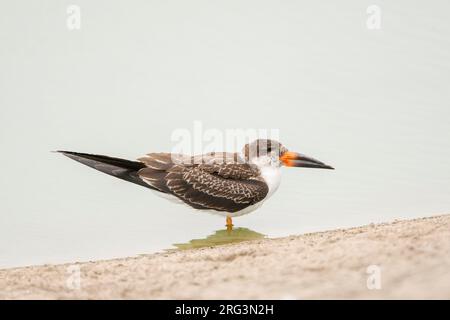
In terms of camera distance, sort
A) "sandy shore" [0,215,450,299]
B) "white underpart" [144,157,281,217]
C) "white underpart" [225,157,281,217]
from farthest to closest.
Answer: "white underpart" [225,157,281,217]
"white underpart" [144,157,281,217]
"sandy shore" [0,215,450,299]

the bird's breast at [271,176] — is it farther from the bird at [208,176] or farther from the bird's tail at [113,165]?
the bird's tail at [113,165]

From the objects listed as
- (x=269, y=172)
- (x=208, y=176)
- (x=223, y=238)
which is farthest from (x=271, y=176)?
(x=223, y=238)

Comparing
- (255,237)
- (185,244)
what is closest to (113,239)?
(185,244)

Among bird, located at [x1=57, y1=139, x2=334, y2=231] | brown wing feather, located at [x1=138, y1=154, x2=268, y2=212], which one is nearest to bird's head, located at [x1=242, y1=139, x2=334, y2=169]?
bird, located at [x1=57, y1=139, x2=334, y2=231]

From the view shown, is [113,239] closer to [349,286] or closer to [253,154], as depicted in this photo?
[253,154]

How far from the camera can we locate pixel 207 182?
866cm

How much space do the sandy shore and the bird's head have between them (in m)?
2.74

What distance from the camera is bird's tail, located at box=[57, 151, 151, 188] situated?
27.5 ft

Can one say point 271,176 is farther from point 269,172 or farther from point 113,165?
point 113,165

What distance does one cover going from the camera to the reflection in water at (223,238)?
789 cm

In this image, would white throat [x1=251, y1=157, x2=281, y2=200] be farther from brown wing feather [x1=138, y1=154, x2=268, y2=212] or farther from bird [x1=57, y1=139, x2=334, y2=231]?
brown wing feather [x1=138, y1=154, x2=268, y2=212]

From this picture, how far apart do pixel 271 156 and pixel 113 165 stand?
2081mm

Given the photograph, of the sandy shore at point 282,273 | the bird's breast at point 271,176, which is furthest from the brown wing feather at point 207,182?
the sandy shore at point 282,273
